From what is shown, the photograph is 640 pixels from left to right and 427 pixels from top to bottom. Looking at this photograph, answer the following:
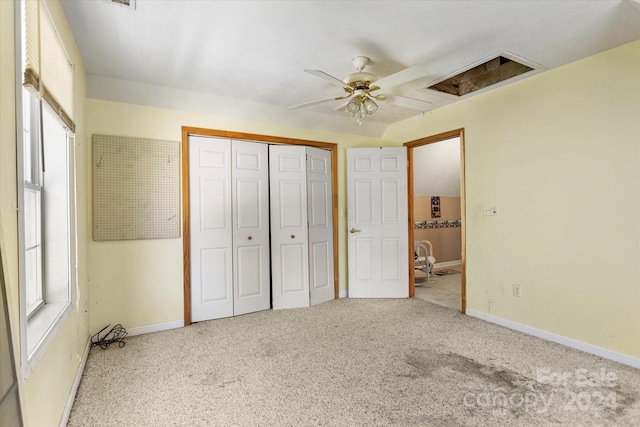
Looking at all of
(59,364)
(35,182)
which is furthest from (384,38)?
(59,364)

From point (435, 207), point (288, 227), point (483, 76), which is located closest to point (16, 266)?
point (288, 227)

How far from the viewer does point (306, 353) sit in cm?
257

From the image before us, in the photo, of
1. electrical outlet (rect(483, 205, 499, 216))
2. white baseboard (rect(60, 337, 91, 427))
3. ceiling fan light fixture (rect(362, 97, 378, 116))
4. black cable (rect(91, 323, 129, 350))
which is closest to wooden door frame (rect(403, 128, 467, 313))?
electrical outlet (rect(483, 205, 499, 216))

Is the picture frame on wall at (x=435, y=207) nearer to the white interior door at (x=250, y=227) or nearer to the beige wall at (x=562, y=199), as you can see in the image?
the beige wall at (x=562, y=199)

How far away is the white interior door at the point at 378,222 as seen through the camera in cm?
424

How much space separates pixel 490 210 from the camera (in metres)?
3.26

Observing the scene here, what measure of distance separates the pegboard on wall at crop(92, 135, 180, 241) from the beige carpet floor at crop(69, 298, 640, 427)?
1.04 metres

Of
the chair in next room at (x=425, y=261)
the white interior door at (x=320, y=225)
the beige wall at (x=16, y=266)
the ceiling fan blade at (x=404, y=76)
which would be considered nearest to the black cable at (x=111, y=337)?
the beige wall at (x=16, y=266)

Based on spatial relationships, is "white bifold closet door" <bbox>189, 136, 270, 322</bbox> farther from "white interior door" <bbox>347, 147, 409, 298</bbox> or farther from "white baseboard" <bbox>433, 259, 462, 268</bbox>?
"white baseboard" <bbox>433, 259, 462, 268</bbox>

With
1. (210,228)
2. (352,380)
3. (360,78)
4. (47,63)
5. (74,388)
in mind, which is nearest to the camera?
(47,63)

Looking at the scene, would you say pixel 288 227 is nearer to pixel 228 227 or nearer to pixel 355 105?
pixel 228 227

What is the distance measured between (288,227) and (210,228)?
3.03 ft

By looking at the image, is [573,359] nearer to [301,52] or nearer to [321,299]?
[321,299]

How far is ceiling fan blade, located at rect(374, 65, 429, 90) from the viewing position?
2201 mm
